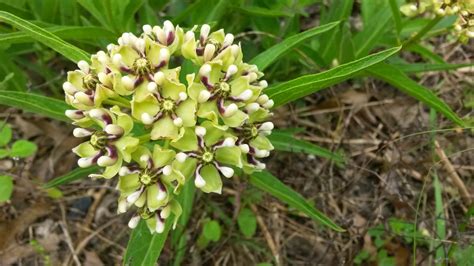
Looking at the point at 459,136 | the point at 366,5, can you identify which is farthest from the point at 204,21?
the point at 459,136

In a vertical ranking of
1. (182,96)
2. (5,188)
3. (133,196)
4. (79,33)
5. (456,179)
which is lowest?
(456,179)

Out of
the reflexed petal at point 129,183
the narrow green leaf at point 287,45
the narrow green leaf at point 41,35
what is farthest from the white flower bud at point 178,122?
the narrow green leaf at point 287,45

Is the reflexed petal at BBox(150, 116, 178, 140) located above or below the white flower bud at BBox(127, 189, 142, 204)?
above

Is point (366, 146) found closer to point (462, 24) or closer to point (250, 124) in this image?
point (462, 24)

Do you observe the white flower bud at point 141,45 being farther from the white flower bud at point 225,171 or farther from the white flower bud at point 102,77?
the white flower bud at point 225,171

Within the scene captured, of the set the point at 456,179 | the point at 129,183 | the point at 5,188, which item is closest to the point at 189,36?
the point at 129,183

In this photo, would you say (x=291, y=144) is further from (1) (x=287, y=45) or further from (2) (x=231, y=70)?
(2) (x=231, y=70)

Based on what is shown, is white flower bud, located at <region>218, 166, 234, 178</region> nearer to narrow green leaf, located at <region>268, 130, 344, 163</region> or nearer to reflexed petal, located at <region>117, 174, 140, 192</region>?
reflexed petal, located at <region>117, 174, 140, 192</region>

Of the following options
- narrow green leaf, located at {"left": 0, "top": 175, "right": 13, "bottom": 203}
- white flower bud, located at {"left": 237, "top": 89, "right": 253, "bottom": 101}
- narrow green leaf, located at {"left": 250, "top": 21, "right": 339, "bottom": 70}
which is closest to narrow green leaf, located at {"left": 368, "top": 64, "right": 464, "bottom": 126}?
narrow green leaf, located at {"left": 250, "top": 21, "right": 339, "bottom": 70}
